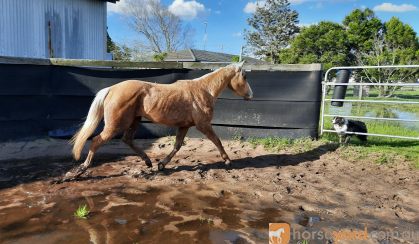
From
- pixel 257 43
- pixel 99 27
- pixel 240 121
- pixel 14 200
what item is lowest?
pixel 14 200

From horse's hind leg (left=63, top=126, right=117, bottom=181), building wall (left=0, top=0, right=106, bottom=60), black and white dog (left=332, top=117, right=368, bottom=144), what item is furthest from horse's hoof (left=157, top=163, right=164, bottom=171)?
building wall (left=0, top=0, right=106, bottom=60)

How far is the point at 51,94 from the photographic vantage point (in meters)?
7.29

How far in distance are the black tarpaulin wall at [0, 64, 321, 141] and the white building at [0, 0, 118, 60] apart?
5900 millimetres

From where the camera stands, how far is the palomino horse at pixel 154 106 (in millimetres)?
5219

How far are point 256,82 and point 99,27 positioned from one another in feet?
34.6

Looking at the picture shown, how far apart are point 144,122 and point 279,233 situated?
479cm

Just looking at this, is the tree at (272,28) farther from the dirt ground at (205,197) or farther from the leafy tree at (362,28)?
the dirt ground at (205,197)

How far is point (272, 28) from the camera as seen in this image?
4584 cm

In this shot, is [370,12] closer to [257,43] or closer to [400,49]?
[400,49]

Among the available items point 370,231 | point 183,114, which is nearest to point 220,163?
point 183,114

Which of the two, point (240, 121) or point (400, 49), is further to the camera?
point (400, 49)

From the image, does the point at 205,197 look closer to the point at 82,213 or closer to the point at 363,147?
the point at 82,213

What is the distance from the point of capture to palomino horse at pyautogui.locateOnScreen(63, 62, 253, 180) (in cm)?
522

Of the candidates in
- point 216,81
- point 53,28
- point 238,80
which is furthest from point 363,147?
point 53,28
